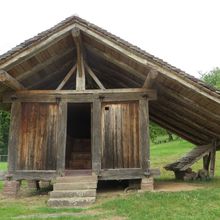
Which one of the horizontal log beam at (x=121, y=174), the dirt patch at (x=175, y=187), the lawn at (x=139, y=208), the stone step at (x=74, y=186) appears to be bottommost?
the lawn at (x=139, y=208)

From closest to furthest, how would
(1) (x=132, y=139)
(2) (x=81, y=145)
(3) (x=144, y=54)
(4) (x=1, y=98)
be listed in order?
1. (3) (x=144, y=54)
2. (1) (x=132, y=139)
3. (4) (x=1, y=98)
4. (2) (x=81, y=145)

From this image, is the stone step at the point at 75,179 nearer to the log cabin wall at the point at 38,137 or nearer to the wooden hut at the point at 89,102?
the wooden hut at the point at 89,102

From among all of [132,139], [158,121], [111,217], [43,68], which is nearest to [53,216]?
[111,217]

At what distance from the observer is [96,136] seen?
12680 mm

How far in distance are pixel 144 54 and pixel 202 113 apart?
2.98 meters

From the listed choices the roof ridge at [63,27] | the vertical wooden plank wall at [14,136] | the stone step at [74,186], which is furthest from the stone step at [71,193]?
the roof ridge at [63,27]

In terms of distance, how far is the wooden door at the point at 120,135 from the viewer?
12.6 metres

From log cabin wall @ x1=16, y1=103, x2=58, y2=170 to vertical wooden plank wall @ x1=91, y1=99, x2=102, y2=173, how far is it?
1283mm

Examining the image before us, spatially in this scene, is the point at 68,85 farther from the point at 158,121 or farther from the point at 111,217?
the point at 111,217

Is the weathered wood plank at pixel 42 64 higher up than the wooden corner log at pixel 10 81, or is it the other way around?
the weathered wood plank at pixel 42 64

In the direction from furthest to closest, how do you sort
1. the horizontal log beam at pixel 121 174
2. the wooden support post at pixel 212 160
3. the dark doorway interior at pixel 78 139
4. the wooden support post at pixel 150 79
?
1. the dark doorway interior at pixel 78 139
2. the wooden support post at pixel 212 160
3. the horizontal log beam at pixel 121 174
4. the wooden support post at pixel 150 79

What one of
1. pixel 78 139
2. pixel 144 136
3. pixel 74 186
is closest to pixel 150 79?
pixel 144 136

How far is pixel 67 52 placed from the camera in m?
13.1

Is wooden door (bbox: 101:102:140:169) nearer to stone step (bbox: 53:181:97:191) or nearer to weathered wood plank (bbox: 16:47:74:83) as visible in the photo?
stone step (bbox: 53:181:97:191)
